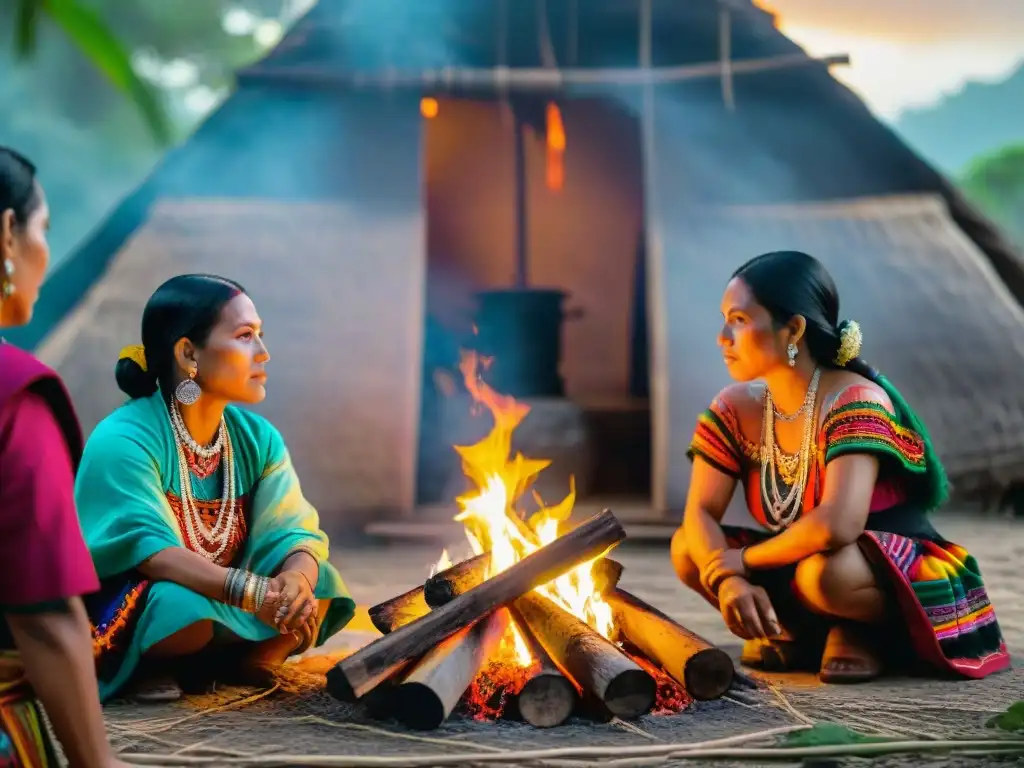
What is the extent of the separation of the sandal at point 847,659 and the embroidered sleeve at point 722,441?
0.61m

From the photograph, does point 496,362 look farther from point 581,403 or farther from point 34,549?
point 34,549

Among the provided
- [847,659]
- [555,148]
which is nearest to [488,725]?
[847,659]

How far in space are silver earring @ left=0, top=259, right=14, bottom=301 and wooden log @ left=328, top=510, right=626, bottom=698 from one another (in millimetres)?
1295

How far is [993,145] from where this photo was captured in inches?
856

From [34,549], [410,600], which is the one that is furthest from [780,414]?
[34,549]

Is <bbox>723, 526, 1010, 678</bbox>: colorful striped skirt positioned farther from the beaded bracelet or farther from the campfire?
the beaded bracelet

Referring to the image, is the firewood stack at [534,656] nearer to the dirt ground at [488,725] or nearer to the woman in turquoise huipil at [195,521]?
the dirt ground at [488,725]

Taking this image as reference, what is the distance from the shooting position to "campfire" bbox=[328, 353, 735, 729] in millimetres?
2889

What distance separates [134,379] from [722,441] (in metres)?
1.90

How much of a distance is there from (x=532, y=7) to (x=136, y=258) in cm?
374

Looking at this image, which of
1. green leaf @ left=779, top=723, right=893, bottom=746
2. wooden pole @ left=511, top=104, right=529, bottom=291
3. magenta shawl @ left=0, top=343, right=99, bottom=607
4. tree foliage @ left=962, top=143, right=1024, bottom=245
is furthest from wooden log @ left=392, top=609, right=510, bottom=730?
tree foliage @ left=962, top=143, right=1024, bottom=245

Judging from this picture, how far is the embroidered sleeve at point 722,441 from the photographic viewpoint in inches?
147

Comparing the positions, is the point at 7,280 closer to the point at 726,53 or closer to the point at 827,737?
the point at 827,737

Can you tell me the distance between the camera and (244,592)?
121 inches
